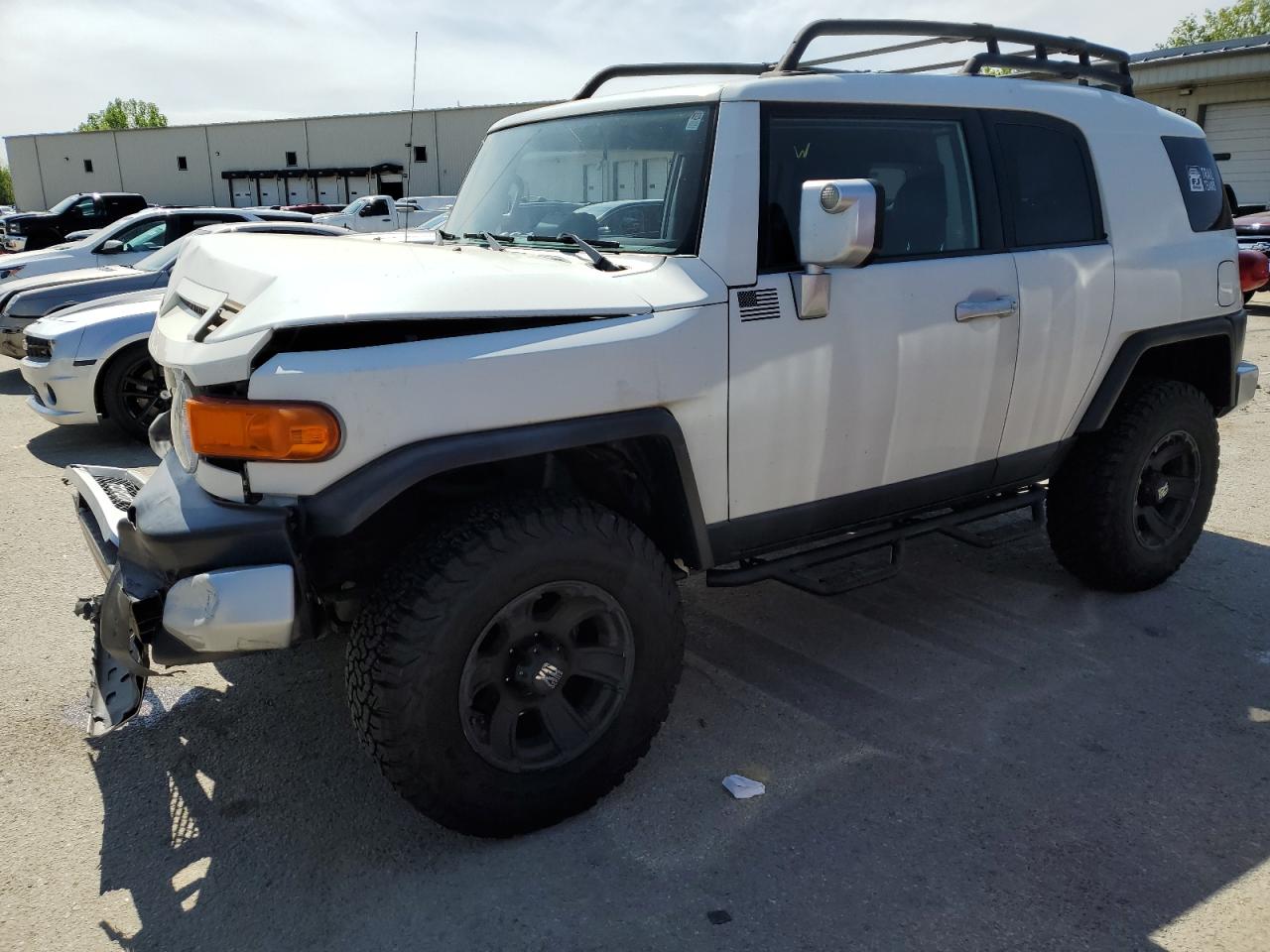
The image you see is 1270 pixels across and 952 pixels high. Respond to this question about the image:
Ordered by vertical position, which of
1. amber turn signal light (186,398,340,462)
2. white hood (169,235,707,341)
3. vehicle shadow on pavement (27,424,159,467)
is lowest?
vehicle shadow on pavement (27,424,159,467)

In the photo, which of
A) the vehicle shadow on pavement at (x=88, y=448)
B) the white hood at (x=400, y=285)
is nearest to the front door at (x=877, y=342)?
the white hood at (x=400, y=285)

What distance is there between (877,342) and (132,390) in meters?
5.93

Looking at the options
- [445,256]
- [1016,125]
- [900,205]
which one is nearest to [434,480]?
[445,256]

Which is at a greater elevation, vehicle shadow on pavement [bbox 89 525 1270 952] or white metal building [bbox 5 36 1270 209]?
white metal building [bbox 5 36 1270 209]

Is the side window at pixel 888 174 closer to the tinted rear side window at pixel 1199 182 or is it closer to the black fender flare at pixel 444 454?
the black fender flare at pixel 444 454

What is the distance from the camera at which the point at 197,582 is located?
2.28 metres

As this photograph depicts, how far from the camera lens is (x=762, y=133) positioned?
296cm

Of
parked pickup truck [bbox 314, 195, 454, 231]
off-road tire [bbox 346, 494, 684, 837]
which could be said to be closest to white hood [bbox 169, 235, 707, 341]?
off-road tire [bbox 346, 494, 684, 837]

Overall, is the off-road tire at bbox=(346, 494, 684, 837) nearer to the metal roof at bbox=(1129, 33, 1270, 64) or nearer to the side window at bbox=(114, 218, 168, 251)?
the side window at bbox=(114, 218, 168, 251)

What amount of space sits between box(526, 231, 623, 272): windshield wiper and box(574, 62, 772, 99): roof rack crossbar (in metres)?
1.12

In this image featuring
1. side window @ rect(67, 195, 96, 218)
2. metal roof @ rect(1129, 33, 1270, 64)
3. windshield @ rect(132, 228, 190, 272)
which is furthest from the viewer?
side window @ rect(67, 195, 96, 218)

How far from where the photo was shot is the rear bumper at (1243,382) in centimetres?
446

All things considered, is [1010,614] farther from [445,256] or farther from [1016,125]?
[445,256]

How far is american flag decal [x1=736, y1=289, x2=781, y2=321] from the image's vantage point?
2.82 meters
